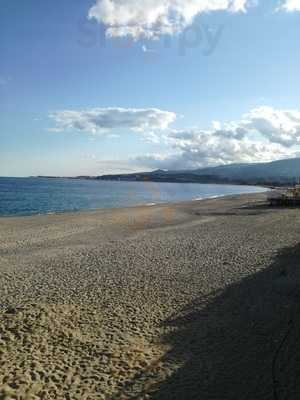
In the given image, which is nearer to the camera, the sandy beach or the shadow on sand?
the shadow on sand

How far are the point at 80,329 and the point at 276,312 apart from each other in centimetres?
564

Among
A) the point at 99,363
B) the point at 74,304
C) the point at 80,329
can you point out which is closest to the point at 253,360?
the point at 99,363

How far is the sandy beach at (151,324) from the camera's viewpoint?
7156 millimetres

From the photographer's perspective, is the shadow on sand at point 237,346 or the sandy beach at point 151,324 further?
the sandy beach at point 151,324

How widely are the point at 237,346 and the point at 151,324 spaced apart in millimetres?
2482

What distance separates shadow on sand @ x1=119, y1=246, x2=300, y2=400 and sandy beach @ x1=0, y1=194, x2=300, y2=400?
26mm

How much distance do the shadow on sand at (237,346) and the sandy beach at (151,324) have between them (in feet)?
0.09

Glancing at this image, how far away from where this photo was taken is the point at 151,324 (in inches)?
398

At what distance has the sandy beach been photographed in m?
7.16

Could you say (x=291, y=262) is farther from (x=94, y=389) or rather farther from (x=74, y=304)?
(x=94, y=389)

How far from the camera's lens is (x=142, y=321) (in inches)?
405

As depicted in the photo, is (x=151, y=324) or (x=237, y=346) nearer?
(x=237, y=346)

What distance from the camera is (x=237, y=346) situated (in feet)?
A: 28.5

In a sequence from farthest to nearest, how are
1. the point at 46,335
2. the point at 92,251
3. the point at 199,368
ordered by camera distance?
the point at 92,251, the point at 46,335, the point at 199,368
